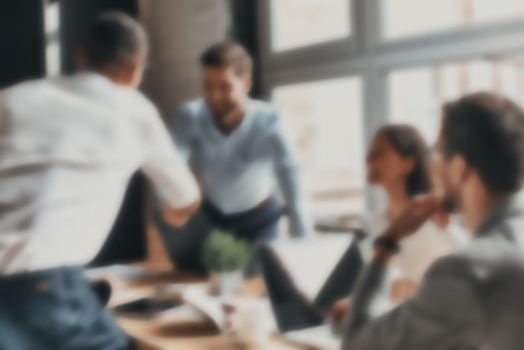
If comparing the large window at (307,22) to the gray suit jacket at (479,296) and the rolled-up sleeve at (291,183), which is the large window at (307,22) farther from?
the gray suit jacket at (479,296)

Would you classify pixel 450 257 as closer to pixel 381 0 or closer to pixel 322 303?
pixel 322 303

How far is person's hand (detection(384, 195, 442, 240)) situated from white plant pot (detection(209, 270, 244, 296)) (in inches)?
32.8

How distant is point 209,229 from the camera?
7.88 ft

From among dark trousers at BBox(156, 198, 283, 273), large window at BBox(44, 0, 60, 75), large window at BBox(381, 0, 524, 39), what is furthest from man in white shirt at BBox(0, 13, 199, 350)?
large window at BBox(44, 0, 60, 75)

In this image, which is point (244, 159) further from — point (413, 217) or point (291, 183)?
point (413, 217)

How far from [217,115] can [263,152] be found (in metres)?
0.22

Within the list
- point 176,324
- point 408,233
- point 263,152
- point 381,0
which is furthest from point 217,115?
point 408,233

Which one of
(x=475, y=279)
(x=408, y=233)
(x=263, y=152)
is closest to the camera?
(x=475, y=279)

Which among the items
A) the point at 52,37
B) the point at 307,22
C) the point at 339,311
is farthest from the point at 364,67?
the point at 52,37

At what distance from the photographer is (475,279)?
1.04m

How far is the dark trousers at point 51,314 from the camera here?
1.63m

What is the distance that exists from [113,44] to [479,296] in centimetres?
120

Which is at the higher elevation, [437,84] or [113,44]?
[113,44]

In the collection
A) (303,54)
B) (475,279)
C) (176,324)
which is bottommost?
(176,324)
